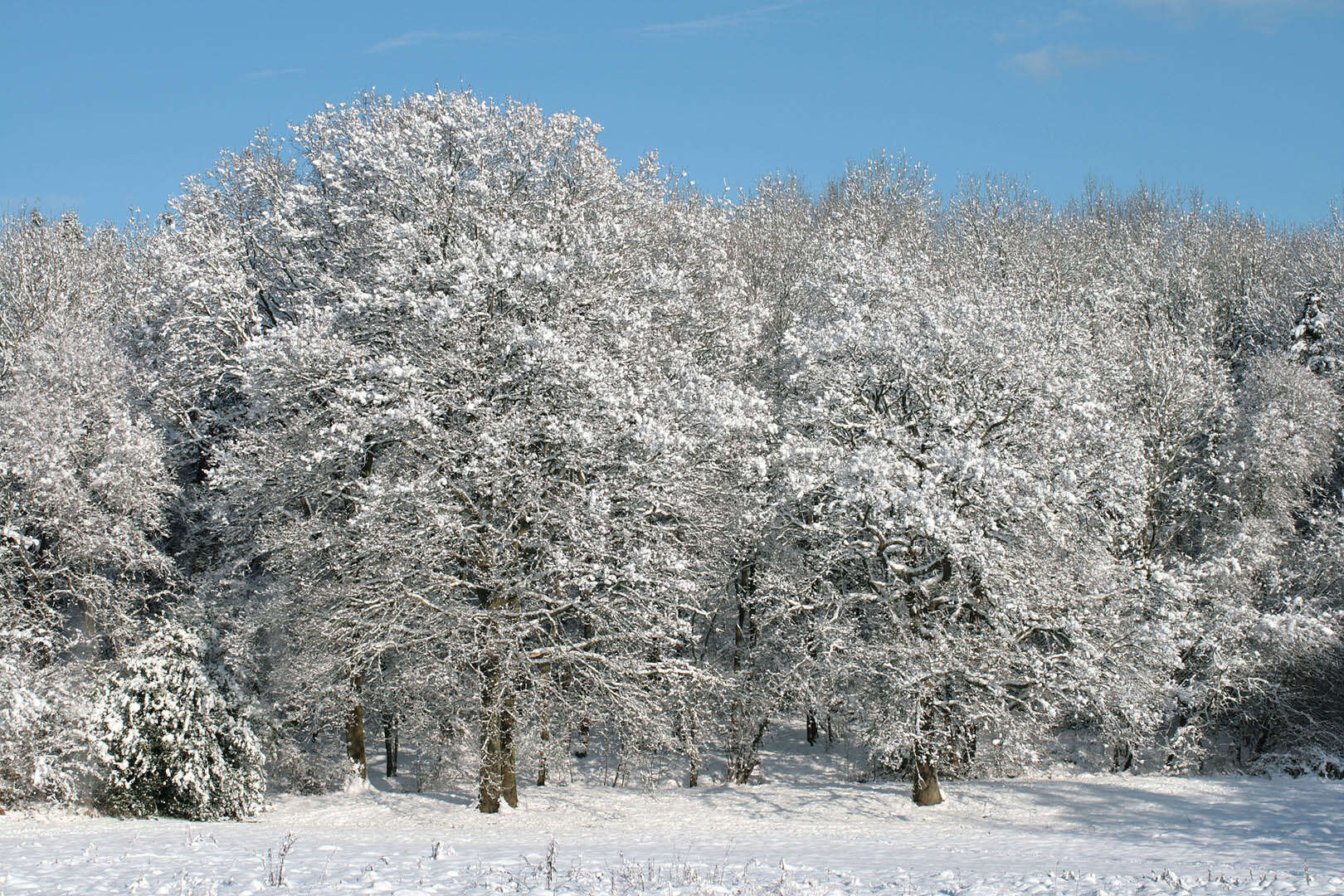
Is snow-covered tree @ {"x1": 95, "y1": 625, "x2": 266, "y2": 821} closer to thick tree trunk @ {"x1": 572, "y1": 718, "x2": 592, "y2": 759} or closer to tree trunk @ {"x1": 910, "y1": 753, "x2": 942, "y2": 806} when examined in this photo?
thick tree trunk @ {"x1": 572, "y1": 718, "x2": 592, "y2": 759}

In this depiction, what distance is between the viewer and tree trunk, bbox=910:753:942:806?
72.0 ft

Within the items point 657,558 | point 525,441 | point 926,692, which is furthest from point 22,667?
point 926,692

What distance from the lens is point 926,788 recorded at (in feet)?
72.5

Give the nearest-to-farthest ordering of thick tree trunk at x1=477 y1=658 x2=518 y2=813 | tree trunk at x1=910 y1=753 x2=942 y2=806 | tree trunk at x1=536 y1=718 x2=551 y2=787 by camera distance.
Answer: thick tree trunk at x1=477 y1=658 x2=518 y2=813, tree trunk at x1=536 y1=718 x2=551 y2=787, tree trunk at x1=910 y1=753 x2=942 y2=806

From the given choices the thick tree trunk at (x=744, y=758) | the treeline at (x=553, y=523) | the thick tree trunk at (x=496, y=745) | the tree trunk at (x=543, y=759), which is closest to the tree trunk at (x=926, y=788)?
the treeline at (x=553, y=523)

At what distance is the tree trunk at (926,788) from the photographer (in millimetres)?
21953

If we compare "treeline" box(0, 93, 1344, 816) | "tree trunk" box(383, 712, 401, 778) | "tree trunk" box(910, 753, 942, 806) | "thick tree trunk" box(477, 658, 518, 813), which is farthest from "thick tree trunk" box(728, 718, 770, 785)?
"tree trunk" box(383, 712, 401, 778)

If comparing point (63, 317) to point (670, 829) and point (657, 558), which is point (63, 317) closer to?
point (657, 558)

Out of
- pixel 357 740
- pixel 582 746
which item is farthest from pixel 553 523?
pixel 582 746

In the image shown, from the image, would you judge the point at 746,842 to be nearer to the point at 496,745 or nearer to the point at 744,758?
the point at 496,745

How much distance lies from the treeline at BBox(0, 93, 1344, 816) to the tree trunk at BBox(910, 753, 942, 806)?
66 millimetres

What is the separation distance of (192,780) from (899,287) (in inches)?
831

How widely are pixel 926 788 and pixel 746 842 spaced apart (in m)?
7.00

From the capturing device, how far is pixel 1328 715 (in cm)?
2950
